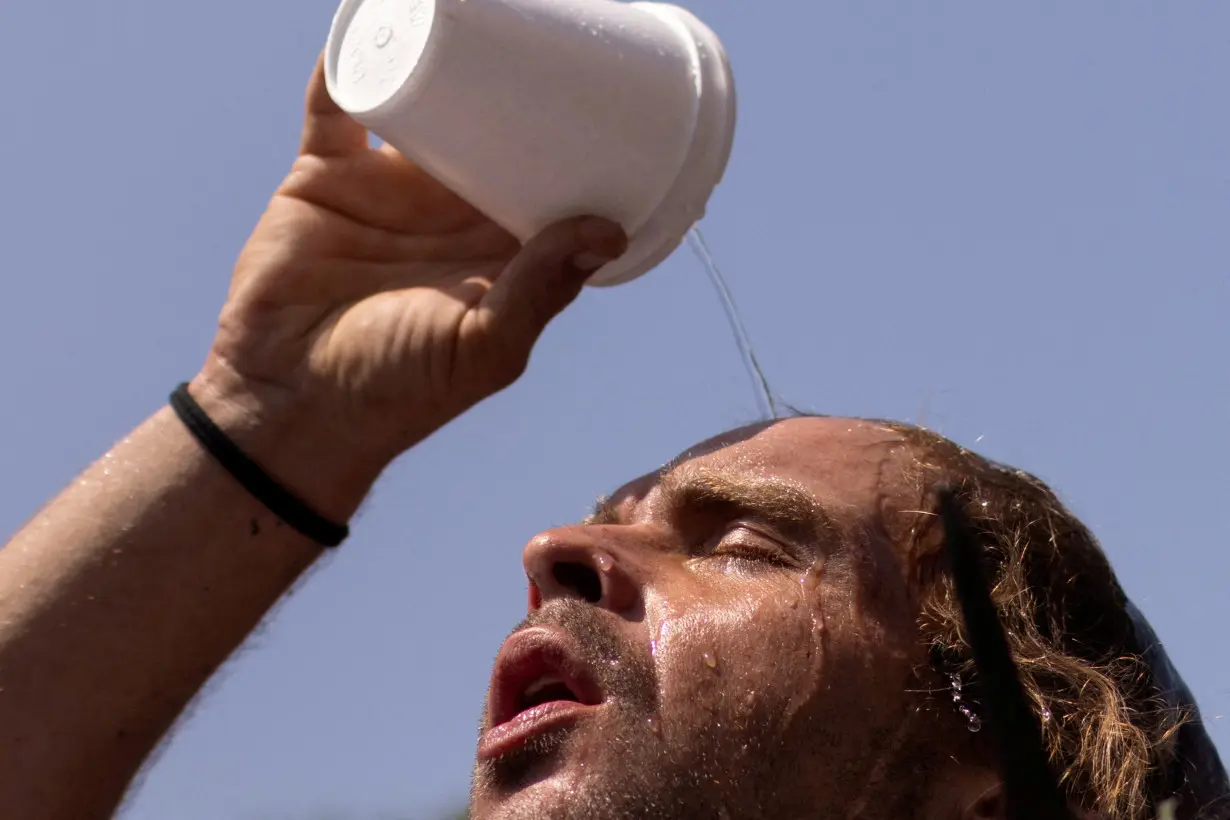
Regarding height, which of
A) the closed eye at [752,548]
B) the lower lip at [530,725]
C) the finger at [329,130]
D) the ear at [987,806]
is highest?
the finger at [329,130]

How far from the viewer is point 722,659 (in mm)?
2465

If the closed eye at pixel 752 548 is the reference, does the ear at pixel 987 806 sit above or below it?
below

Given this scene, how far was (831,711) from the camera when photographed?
2475 mm

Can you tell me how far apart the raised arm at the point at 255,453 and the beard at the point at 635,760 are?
0.70 meters

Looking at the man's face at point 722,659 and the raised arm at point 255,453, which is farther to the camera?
the raised arm at point 255,453

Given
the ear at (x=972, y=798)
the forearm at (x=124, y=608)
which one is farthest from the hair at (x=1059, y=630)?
the forearm at (x=124, y=608)

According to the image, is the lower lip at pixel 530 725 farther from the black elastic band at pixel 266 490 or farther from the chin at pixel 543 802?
the black elastic band at pixel 266 490

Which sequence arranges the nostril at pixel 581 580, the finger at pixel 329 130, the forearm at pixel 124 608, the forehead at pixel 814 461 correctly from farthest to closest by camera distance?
the finger at pixel 329 130
the forearm at pixel 124 608
the forehead at pixel 814 461
the nostril at pixel 581 580

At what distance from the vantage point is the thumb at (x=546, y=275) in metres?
2.73

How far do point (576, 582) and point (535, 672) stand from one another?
17 cm

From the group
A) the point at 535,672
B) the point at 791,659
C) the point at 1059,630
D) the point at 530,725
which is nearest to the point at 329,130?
the point at 535,672

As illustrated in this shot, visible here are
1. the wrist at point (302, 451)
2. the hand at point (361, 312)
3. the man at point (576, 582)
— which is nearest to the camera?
the man at point (576, 582)

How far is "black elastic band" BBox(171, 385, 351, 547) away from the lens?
305 cm

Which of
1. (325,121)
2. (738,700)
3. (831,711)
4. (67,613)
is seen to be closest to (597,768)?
(738,700)
